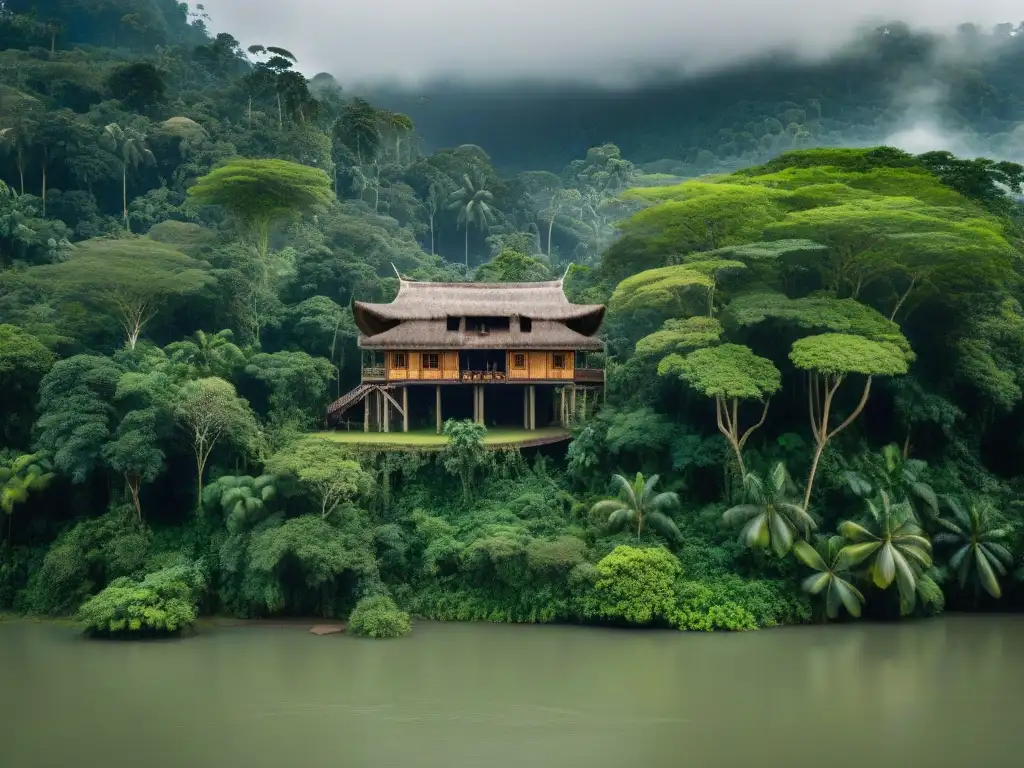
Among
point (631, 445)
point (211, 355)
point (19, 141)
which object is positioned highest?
point (19, 141)

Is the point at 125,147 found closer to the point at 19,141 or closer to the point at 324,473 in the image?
the point at 19,141

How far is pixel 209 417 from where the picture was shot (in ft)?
78.1

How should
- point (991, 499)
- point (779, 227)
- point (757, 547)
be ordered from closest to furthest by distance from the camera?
point (757, 547)
point (991, 499)
point (779, 227)

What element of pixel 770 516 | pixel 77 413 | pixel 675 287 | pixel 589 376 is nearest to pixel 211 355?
pixel 77 413

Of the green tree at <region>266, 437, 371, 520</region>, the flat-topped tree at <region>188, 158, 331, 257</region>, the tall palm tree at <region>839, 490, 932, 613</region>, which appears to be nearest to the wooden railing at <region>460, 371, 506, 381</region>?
the green tree at <region>266, 437, 371, 520</region>

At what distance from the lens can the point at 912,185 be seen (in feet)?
88.7

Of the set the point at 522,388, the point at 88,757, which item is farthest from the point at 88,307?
the point at 88,757

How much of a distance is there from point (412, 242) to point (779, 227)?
2721 cm

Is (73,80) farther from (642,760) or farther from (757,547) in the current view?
(642,760)

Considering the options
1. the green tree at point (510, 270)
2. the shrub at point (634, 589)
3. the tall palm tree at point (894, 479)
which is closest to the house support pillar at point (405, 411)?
the shrub at point (634, 589)

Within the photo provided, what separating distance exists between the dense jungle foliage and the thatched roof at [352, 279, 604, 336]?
1.65 meters

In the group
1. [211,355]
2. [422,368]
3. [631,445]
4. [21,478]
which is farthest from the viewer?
[422,368]

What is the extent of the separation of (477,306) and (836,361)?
33.3 feet

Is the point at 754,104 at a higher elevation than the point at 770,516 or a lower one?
higher
